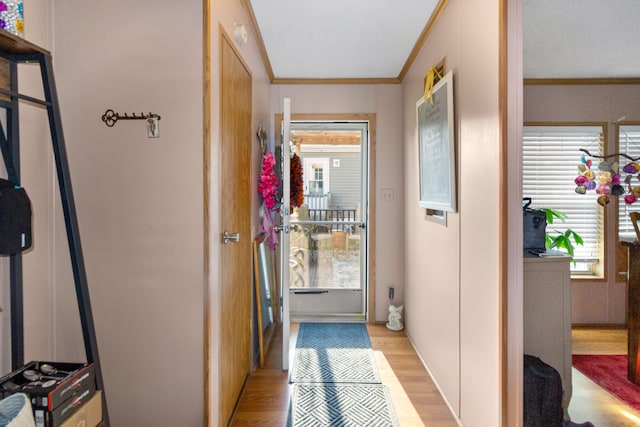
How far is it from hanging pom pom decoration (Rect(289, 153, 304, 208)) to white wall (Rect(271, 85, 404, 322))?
84cm

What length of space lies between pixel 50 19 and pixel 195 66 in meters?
0.62

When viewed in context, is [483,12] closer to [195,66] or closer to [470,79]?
[470,79]

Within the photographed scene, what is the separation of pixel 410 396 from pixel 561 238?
2102mm

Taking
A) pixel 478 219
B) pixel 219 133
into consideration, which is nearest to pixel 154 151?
pixel 219 133

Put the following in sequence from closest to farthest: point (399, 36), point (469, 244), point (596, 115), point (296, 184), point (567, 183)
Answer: point (469, 244) < point (399, 36) < point (296, 184) < point (596, 115) < point (567, 183)

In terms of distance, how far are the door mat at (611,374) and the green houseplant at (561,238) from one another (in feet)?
2.79

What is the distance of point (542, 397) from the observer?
63.9 inches

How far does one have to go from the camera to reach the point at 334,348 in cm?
304

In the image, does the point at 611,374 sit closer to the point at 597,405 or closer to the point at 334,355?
the point at 597,405

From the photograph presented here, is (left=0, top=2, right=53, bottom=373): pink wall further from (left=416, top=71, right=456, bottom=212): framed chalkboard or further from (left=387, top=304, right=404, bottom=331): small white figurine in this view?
(left=387, top=304, right=404, bottom=331): small white figurine

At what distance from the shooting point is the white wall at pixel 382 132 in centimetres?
360

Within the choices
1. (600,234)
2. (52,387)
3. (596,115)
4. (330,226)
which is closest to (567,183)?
(600,234)

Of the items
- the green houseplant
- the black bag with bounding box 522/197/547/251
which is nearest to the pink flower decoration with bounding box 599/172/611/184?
the black bag with bounding box 522/197/547/251

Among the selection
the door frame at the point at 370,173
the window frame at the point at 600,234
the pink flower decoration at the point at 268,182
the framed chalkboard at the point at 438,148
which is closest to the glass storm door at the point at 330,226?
the door frame at the point at 370,173
